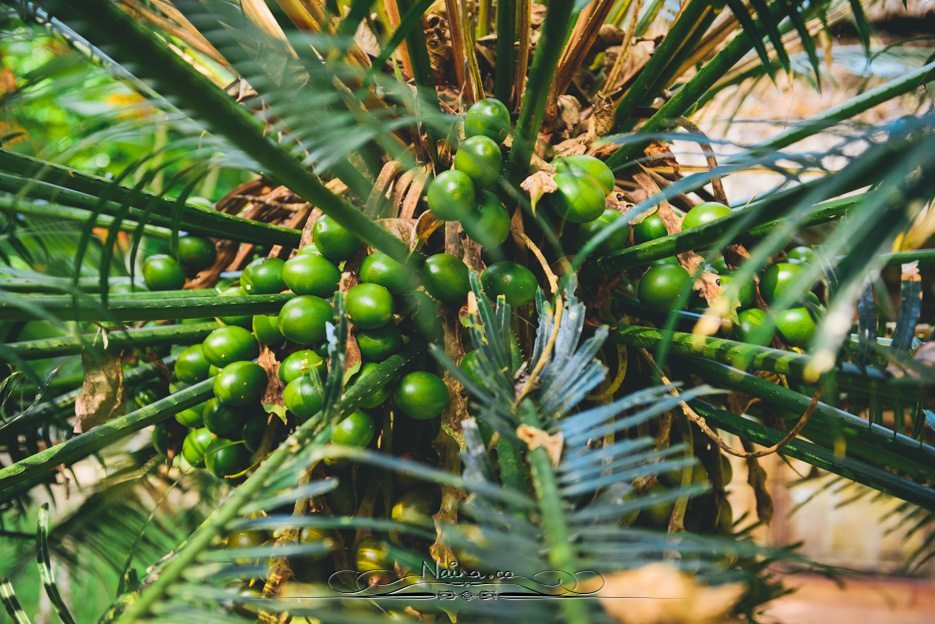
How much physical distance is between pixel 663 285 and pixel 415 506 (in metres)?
0.34

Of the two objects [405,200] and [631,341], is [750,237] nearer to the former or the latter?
[631,341]

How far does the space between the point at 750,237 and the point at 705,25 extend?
0.80ft

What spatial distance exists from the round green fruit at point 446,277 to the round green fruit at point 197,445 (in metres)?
0.35

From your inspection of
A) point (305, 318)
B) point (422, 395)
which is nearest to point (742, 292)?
point (422, 395)

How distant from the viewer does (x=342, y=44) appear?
0.37 m

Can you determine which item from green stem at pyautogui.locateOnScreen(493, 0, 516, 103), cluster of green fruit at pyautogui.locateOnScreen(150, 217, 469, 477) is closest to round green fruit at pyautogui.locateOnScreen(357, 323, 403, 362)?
cluster of green fruit at pyautogui.locateOnScreen(150, 217, 469, 477)

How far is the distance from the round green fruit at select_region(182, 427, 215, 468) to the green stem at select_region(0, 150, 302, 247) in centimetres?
24

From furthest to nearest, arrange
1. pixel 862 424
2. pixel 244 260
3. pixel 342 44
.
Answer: pixel 244 260 < pixel 862 424 < pixel 342 44

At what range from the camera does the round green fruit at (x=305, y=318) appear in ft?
1.97

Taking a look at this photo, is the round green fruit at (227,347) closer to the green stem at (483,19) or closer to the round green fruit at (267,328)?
the round green fruit at (267,328)

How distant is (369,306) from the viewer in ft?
1.91

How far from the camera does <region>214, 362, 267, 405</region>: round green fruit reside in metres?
0.63

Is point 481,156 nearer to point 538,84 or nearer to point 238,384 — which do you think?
point 538,84

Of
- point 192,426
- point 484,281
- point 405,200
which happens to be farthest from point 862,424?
point 192,426
